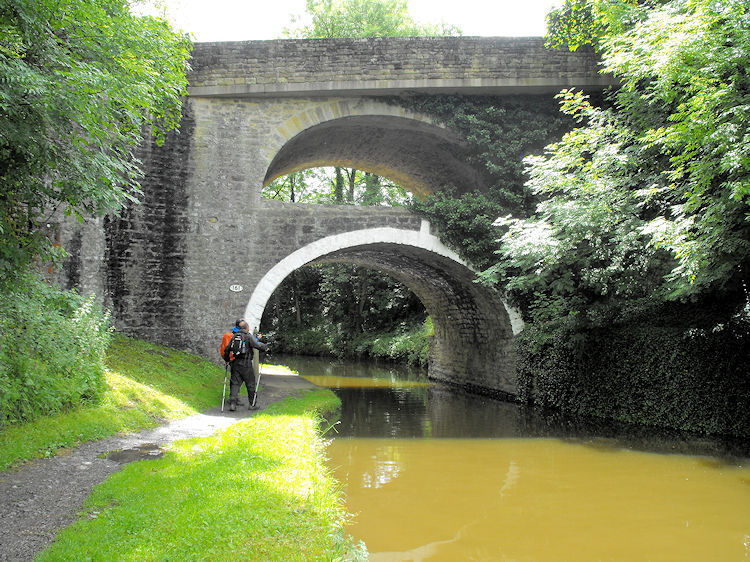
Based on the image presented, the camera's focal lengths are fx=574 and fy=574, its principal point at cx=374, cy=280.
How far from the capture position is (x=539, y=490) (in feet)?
18.1

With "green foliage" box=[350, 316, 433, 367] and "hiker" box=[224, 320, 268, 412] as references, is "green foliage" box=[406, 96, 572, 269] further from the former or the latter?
"green foliage" box=[350, 316, 433, 367]

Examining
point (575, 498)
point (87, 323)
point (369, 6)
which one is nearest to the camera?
point (575, 498)

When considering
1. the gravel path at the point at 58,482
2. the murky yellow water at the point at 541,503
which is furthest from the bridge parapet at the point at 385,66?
the murky yellow water at the point at 541,503

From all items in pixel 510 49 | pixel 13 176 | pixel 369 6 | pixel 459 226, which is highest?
pixel 369 6

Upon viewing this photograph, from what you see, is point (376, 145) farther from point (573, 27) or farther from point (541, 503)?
point (541, 503)

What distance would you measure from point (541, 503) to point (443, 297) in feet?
35.3

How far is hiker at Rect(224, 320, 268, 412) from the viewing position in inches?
320

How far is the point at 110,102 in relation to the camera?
18.5 feet

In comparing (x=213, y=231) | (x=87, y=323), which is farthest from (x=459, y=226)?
(x=87, y=323)

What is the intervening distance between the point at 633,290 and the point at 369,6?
19.4 metres

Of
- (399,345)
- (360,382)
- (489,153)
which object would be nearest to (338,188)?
(399,345)

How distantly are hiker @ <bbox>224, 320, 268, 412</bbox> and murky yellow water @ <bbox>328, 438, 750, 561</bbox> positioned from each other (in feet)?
5.89

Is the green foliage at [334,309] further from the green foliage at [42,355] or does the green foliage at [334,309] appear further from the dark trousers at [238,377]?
the green foliage at [42,355]

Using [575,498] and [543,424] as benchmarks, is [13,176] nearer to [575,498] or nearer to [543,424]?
[575,498]
